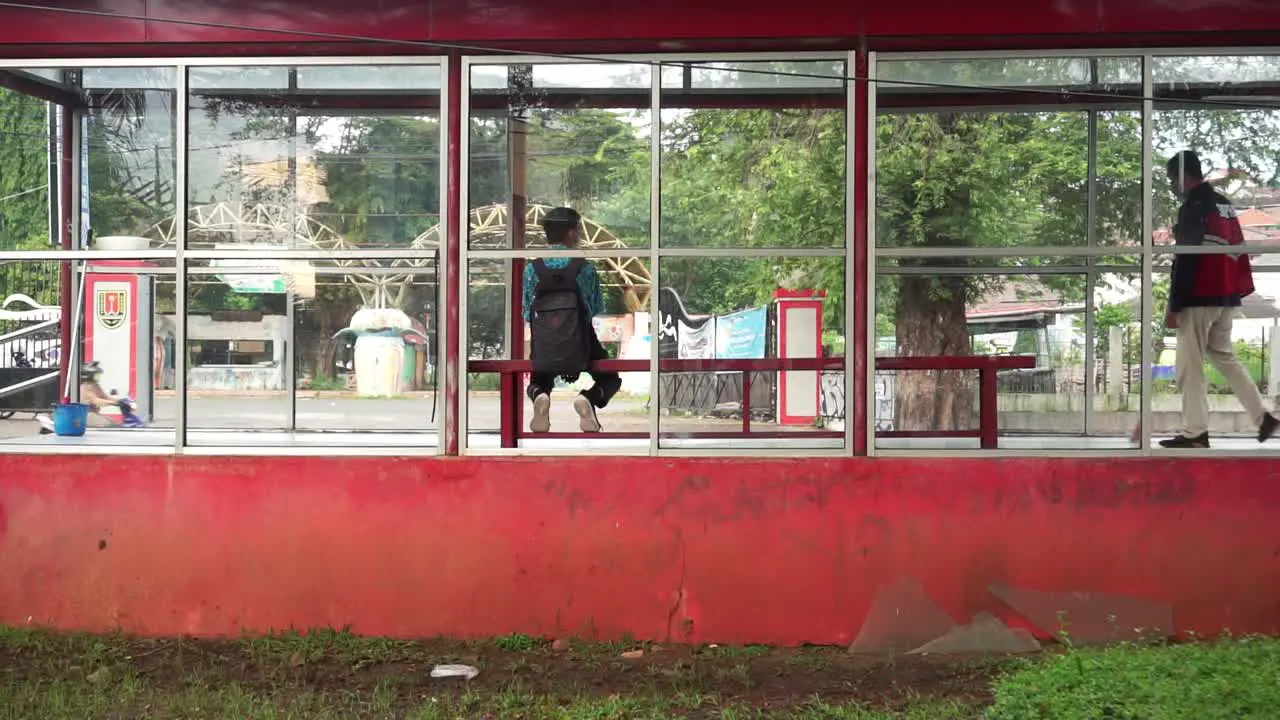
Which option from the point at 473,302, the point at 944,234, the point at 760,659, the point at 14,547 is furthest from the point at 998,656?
the point at 14,547

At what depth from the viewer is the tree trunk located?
20.7 ft

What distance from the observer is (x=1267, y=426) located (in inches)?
237

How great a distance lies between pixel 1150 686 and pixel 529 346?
354 cm

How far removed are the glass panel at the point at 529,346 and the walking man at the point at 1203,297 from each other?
9.36 ft

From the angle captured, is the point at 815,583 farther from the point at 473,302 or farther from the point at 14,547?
the point at 14,547

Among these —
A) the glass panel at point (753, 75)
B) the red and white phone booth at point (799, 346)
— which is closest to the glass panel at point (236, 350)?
the glass panel at point (753, 75)

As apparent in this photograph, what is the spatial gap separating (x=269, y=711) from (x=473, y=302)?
2.31 meters

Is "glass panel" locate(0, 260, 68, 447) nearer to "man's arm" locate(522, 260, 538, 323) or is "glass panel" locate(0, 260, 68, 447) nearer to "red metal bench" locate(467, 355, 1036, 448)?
"red metal bench" locate(467, 355, 1036, 448)

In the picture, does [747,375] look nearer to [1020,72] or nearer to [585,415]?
[585,415]

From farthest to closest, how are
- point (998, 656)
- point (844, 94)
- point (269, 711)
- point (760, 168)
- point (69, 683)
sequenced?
point (760, 168), point (844, 94), point (998, 656), point (69, 683), point (269, 711)

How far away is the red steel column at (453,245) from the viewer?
5.90 meters

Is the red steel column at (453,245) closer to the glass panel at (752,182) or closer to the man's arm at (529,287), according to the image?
the man's arm at (529,287)

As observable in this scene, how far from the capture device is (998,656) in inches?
217

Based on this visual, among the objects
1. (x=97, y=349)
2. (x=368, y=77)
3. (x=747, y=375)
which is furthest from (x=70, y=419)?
(x=747, y=375)
